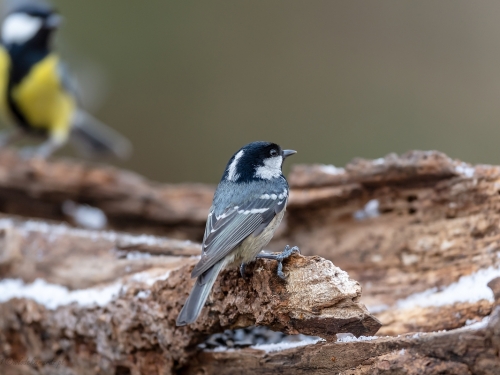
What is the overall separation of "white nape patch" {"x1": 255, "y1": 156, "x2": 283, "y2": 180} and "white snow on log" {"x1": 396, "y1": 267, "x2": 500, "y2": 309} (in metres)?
0.70

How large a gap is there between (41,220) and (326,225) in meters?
1.79

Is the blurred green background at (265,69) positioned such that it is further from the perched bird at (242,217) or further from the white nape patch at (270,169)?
the perched bird at (242,217)

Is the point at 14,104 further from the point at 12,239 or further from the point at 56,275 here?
the point at 56,275

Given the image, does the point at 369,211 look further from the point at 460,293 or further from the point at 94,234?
the point at 94,234

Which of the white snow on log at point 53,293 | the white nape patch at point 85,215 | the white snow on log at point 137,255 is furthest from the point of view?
the white nape patch at point 85,215

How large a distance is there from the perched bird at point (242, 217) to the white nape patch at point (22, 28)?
253 cm

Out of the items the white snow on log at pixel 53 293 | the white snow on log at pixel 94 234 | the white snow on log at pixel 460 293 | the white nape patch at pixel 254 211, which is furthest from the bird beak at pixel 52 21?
the white snow on log at pixel 460 293

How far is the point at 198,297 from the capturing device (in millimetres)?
1672

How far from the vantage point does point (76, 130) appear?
15.6ft

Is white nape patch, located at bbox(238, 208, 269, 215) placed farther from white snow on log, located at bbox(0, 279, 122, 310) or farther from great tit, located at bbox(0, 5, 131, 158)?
great tit, located at bbox(0, 5, 131, 158)

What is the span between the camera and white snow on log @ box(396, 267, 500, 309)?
1.85 metres

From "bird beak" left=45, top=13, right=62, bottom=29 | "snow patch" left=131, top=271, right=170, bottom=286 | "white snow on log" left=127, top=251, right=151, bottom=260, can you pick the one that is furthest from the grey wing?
"bird beak" left=45, top=13, right=62, bottom=29

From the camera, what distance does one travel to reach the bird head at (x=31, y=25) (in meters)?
3.91

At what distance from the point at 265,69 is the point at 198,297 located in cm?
430
